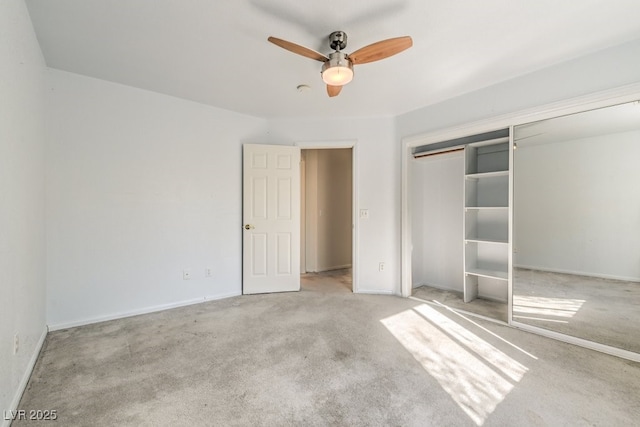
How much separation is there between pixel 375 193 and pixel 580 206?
6.94 feet

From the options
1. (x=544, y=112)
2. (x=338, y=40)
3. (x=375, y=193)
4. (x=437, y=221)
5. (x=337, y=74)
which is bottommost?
(x=437, y=221)

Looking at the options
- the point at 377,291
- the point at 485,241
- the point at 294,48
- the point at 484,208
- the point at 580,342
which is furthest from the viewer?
the point at 377,291

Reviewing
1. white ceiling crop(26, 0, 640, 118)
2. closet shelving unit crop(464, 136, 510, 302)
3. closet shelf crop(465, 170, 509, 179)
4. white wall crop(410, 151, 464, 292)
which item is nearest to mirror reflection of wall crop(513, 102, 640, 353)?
closet shelf crop(465, 170, 509, 179)

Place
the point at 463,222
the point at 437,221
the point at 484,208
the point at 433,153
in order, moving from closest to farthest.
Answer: the point at 484,208 → the point at 463,222 → the point at 433,153 → the point at 437,221

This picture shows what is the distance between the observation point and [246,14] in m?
1.81

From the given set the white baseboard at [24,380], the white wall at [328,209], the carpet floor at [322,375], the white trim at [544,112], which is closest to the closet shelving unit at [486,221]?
the white trim at [544,112]

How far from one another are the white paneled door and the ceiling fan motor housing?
6.17ft

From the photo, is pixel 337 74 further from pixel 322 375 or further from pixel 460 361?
pixel 460 361

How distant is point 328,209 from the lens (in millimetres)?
5219

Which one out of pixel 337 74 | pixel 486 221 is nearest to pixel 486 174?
pixel 486 221

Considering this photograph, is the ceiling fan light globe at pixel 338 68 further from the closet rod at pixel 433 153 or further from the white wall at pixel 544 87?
the closet rod at pixel 433 153

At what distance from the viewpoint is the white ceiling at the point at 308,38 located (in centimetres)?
175

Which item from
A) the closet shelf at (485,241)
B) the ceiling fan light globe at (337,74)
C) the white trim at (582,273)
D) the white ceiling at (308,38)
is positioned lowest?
the white trim at (582,273)

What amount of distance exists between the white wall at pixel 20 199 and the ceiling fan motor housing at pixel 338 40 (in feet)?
6.18
